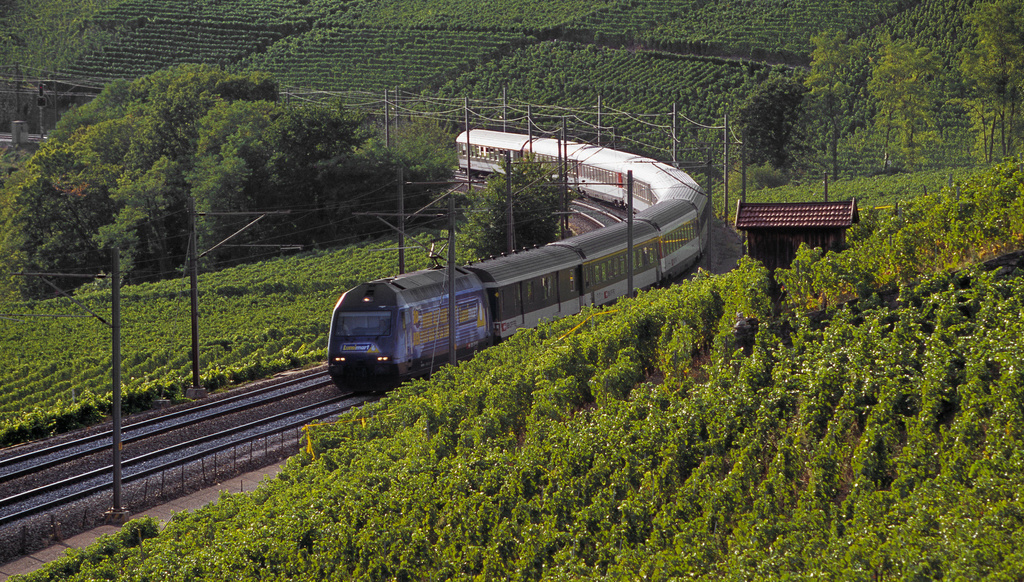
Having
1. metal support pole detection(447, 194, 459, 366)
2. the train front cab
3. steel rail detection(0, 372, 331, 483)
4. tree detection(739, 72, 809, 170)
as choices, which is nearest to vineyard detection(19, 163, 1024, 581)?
the train front cab

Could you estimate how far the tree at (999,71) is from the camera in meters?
68.4

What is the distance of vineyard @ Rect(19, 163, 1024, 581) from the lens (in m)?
9.98

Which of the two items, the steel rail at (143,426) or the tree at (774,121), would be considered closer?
the steel rail at (143,426)

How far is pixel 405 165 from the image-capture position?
6675cm

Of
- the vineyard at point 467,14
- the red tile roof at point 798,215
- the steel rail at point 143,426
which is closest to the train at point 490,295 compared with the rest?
the steel rail at point 143,426

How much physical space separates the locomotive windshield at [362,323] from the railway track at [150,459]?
2.00m

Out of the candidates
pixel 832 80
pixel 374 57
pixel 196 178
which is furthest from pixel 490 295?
pixel 374 57

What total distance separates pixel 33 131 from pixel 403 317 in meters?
113

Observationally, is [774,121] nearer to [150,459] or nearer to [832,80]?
[832,80]

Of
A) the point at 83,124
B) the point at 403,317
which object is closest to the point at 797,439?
the point at 403,317

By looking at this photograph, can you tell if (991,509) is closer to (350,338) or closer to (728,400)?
(728,400)

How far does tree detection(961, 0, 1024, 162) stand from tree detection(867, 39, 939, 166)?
3110 millimetres

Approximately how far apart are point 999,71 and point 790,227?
199 feet

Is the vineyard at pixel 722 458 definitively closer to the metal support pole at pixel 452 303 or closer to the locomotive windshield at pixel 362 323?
the locomotive windshield at pixel 362 323
